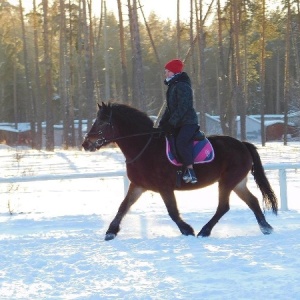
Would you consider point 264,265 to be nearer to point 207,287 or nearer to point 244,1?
point 207,287

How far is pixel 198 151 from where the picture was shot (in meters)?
8.24

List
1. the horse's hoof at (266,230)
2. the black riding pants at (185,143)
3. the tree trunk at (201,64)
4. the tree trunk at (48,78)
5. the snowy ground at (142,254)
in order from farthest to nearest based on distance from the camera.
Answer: the tree trunk at (48,78) < the tree trunk at (201,64) < the horse's hoof at (266,230) < the black riding pants at (185,143) < the snowy ground at (142,254)

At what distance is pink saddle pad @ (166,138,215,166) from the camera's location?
26.9 feet

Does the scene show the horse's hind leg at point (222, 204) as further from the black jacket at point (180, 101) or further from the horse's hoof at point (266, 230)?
the black jacket at point (180, 101)

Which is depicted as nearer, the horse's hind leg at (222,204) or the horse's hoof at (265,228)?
the horse's hoof at (265,228)

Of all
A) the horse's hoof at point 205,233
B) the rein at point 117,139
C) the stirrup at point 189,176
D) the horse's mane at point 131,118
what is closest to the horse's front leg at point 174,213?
the horse's hoof at point 205,233

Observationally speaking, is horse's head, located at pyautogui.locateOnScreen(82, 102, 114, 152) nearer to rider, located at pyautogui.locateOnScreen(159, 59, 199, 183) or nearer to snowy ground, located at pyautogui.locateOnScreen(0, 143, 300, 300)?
rider, located at pyautogui.locateOnScreen(159, 59, 199, 183)

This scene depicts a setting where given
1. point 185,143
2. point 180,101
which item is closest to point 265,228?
point 185,143

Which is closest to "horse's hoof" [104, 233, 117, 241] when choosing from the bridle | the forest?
the bridle

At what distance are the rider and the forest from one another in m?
14.2

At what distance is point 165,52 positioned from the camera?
225 ft

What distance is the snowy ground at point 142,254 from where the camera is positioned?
209 inches

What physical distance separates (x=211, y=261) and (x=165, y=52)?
2487 inches

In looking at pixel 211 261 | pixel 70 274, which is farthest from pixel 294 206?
pixel 70 274
